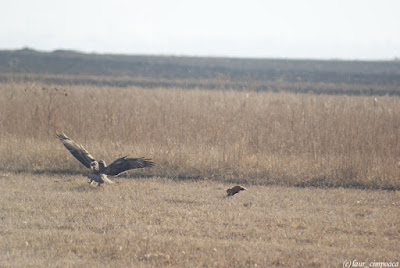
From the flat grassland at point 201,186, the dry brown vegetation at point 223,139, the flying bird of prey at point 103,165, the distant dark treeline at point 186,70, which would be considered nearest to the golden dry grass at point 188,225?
the flat grassland at point 201,186

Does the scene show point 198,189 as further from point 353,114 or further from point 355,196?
point 353,114

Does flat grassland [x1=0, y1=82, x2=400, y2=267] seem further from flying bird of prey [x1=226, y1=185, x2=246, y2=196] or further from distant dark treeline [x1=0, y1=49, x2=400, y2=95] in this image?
distant dark treeline [x1=0, y1=49, x2=400, y2=95]

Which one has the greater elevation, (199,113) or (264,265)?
(199,113)

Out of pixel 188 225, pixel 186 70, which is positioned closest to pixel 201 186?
pixel 188 225

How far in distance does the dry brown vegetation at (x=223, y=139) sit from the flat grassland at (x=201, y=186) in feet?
0.10

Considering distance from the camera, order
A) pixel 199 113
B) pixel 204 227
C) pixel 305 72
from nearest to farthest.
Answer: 1. pixel 204 227
2. pixel 199 113
3. pixel 305 72

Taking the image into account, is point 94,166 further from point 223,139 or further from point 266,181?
point 223,139

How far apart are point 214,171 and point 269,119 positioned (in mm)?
2854

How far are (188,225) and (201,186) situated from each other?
197cm

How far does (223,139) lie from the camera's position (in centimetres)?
902

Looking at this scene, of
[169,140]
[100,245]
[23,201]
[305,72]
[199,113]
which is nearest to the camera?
[100,245]

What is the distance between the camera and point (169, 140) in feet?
28.6

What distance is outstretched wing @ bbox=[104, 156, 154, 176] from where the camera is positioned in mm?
6816

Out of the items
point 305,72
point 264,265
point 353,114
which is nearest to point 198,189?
point 264,265
